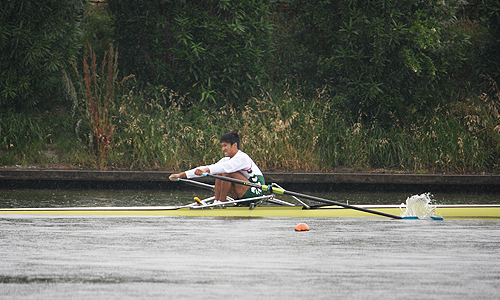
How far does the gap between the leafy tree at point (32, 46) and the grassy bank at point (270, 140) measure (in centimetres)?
77

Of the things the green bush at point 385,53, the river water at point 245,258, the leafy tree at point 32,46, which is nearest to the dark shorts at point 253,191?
the river water at point 245,258

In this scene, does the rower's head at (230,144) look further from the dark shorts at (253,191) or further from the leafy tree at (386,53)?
the leafy tree at (386,53)

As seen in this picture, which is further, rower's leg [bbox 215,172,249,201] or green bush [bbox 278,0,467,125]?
green bush [bbox 278,0,467,125]

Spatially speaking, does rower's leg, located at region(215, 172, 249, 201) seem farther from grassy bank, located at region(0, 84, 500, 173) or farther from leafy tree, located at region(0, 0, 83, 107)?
leafy tree, located at region(0, 0, 83, 107)

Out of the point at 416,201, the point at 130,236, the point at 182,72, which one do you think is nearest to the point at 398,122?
the point at 182,72

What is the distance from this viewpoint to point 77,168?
15.5 meters

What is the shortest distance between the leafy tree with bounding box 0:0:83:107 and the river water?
8583mm

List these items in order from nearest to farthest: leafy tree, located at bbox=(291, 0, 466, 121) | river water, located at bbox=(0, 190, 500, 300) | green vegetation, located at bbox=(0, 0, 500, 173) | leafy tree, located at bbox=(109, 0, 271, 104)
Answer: river water, located at bbox=(0, 190, 500, 300) < green vegetation, located at bbox=(0, 0, 500, 173) < leafy tree, located at bbox=(291, 0, 466, 121) < leafy tree, located at bbox=(109, 0, 271, 104)

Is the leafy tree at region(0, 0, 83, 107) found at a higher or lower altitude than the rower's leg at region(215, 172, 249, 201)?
higher

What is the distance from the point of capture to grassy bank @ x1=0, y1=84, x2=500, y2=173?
1564 cm

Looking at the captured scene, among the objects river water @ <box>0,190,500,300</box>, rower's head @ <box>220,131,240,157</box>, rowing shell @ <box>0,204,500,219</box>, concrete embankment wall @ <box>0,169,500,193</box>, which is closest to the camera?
river water @ <box>0,190,500,300</box>

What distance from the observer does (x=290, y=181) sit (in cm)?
1398

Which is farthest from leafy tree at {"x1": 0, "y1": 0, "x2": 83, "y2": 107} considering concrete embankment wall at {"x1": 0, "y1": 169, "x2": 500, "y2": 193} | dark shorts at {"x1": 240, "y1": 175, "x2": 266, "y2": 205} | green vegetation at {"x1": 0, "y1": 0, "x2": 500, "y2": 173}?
dark shorts at {"x1": 240, "y1": 175, "x2": 266, "y2": 205}

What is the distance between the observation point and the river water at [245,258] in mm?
5219
